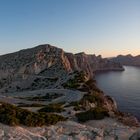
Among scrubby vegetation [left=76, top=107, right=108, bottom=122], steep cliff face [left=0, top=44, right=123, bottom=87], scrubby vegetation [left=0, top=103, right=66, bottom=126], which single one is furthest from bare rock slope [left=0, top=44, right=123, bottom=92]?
scrubby vegetation [left=0, top=103, right=66, bottom=126]

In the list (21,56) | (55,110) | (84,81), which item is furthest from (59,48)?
(55,110)

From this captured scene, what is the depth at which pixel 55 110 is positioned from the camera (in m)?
32.1

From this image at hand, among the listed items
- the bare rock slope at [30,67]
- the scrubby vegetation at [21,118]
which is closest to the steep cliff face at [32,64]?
the bare rock slope at [30,67]

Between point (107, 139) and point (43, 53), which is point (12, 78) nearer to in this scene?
point (43, 53)

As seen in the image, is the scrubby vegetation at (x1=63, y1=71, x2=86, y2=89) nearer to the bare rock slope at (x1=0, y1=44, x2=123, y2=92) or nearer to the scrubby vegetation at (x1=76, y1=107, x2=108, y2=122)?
the bare rock slope at (x1=0, y1=44, x2=123, y2=92)

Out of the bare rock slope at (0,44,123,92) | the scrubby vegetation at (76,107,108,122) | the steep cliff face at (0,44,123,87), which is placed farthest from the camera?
the steep cliff face at (0,44,123,87)

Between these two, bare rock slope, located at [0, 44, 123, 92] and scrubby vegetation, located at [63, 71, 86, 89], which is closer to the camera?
scrubby vegetation, located at [63, 71, 86, 89]

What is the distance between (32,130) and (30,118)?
5.07 feet

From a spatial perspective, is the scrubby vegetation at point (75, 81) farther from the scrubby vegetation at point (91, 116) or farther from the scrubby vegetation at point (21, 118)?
the scrubby vegetation at point (21, 118)

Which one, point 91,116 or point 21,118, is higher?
point 21,118

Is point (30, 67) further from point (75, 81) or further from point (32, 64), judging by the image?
point (75, 81)

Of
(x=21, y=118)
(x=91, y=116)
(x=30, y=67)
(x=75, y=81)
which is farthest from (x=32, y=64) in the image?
(x=21, y=118)

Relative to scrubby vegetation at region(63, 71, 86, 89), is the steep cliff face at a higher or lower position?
higher

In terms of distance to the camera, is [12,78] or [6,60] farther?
[6,60]
